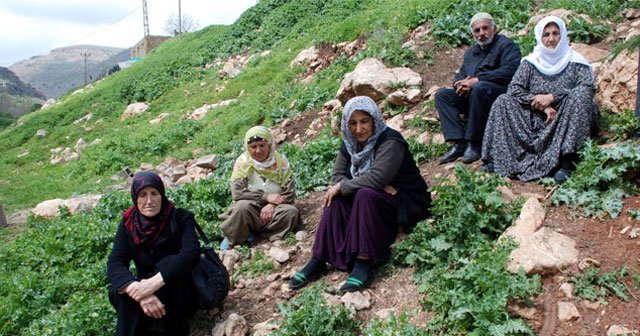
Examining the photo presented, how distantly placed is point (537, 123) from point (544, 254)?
64.6 inches

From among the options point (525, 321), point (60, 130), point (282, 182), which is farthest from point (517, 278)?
point (60, 130)

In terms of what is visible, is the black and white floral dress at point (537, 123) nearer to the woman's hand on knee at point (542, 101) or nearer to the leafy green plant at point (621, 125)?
the woman's hand on knee at point (542, 101)

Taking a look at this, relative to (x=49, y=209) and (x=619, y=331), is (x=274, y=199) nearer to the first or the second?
(x=619, y=331)

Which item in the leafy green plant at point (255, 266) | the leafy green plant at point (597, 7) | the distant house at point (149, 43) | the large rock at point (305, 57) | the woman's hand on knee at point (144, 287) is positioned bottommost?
the leafy green plant at point (255, 266)

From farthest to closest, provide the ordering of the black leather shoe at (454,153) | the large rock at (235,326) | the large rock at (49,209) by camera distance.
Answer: the large rock at (49,209) < the black leather shoe at (454,153) < the large rock at (235,326)

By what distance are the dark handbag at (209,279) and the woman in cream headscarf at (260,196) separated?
3.29ft

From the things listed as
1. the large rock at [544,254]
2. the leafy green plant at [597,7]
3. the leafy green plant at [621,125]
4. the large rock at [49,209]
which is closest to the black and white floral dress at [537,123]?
the leafy green plant at [621,125]

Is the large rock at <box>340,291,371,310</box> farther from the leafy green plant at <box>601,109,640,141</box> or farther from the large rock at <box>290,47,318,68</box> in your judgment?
the large rock at <box>290,47,318,68</box>

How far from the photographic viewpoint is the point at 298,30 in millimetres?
14875

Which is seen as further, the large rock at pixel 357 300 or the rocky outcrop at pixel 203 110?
the rocky outcrop at pixel 203 110

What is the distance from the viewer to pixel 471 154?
4.97 metres

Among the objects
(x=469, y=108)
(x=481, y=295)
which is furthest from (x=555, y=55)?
(x=481, y=295)

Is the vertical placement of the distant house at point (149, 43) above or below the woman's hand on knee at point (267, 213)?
above

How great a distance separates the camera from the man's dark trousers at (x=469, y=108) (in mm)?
4863
